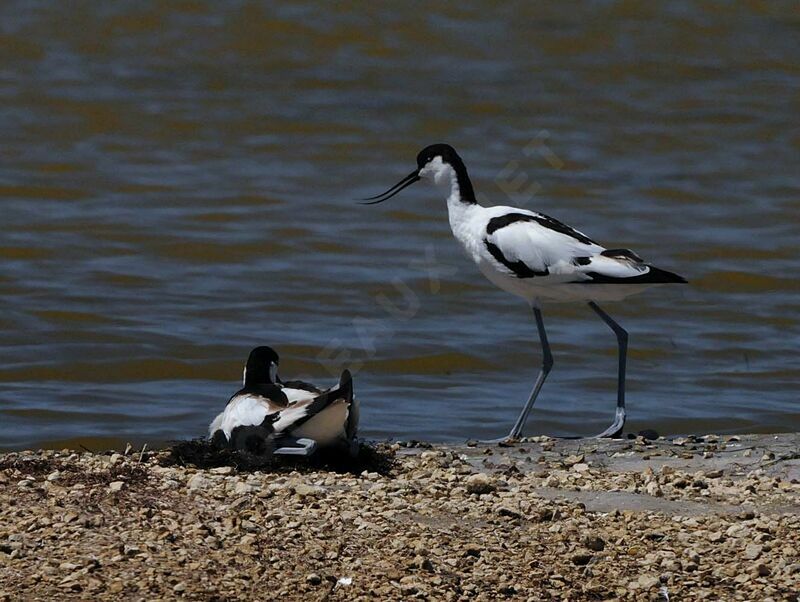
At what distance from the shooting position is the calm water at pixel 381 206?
10148 mm

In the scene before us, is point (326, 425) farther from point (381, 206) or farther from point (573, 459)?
point (381, 206)

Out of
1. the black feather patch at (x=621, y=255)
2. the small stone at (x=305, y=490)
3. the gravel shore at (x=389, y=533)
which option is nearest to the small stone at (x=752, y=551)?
the gravel shore at (x=389, y=533)

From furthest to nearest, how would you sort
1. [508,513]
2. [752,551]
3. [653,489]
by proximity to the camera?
1. [653,489]
2. [508,513]
3. [752,551]

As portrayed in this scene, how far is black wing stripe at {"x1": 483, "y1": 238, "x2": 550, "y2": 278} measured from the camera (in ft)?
27.3

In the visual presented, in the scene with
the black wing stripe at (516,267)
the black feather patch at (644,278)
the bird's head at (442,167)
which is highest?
the bird's head at (442,167)

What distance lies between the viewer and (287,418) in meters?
6.87

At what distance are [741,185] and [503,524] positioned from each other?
10728mm

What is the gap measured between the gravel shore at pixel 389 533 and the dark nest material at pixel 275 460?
56 mm

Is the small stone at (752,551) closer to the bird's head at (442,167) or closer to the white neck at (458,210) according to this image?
the white neck at (458,210)

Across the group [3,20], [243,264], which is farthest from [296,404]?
[3,20]

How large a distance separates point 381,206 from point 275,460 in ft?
27.9

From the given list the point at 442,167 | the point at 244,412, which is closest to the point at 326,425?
the point at 244,412

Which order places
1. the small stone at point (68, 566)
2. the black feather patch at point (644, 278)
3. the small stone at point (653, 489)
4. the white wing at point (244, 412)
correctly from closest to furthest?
the small stone at point (68, 566) → the small stone at point (653, 489) → the white wing at point (244, 412) → the black feather patch at point (644, 278)

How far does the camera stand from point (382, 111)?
18.6 meters
